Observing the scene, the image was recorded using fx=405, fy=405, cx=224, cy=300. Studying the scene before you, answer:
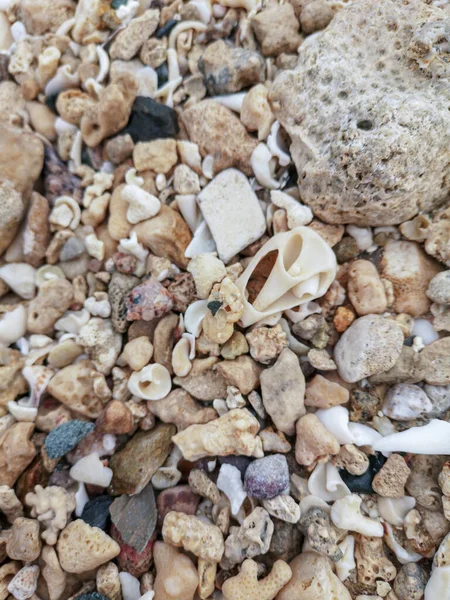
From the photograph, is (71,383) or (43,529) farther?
(71,383)

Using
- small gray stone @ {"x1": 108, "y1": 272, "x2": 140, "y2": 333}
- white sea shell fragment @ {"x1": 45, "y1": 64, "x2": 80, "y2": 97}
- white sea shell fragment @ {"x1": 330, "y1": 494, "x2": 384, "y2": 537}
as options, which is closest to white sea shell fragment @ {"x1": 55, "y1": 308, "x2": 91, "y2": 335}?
small gray stone @ {"x1": 108, "y1": 272, "x2": 140, "y2": 333}

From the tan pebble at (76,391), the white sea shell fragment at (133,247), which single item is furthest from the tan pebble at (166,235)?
the tan pebble at (76,391)

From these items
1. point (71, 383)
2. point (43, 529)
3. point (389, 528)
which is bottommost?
point (389, 528)

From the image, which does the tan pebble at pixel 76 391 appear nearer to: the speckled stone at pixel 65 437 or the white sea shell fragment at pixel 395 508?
the speckled stone at pixel 65 437

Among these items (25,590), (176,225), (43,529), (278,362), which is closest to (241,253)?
(176,225)

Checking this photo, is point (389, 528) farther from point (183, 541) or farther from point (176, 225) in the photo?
point (176, 225)

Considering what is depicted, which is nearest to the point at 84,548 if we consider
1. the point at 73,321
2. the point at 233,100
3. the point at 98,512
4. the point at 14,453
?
the point at 98,512

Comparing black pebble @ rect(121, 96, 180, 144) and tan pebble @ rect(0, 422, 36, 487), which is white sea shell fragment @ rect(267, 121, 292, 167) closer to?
black pebble @ rect(121, 96, 180, 144)
